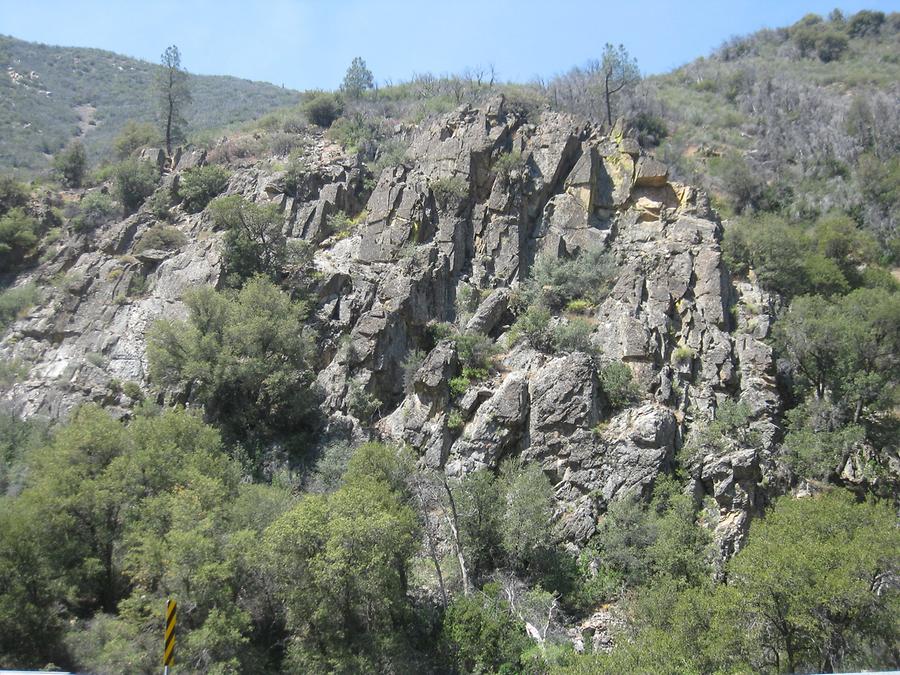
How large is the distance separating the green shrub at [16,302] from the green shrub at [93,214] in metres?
5.10

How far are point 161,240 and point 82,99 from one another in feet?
193

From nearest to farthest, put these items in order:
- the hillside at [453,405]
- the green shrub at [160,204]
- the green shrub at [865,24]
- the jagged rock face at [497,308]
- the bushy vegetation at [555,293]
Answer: the hillside at [453,405], the jagged rock face at [497,308], the bushy vegetation at [555,293], the green shrub at [160,204], the green shrub at [865,24]

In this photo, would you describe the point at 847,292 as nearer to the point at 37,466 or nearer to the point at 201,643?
the point at 201,643

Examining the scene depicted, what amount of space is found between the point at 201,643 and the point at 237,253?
69.5 ft

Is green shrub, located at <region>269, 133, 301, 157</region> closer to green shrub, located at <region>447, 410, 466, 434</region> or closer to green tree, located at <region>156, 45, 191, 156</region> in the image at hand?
green tree, located at <region>156, 45, 191, 156</region>

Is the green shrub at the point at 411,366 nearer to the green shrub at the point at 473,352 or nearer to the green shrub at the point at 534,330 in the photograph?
the green shrub at the point at 473,352

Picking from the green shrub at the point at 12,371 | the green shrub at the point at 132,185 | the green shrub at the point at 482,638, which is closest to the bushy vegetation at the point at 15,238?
the green shrub at the point at 132,185

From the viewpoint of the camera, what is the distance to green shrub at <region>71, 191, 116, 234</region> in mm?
40375

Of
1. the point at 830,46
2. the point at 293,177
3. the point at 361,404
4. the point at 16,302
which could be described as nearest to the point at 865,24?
the point at 830,46

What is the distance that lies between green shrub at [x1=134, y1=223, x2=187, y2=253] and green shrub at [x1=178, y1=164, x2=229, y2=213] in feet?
10.8

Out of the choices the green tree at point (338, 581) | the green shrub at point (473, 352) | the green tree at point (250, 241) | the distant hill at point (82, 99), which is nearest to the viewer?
the green tree at point (338, 581)

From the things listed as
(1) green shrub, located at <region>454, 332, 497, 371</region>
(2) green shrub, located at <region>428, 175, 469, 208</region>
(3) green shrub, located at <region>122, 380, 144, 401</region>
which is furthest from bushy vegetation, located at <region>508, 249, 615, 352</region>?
(3) green shrub, located at <region>122, 380, 144, 401</region>

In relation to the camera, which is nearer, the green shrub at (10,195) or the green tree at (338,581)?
the green tree at (338,581)

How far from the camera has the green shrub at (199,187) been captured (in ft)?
133
